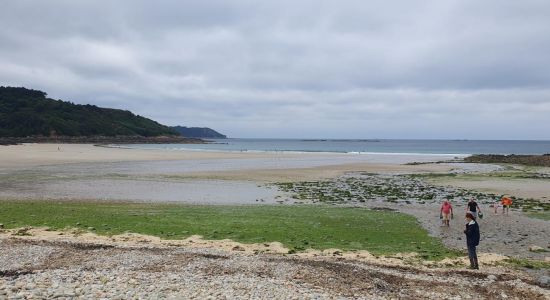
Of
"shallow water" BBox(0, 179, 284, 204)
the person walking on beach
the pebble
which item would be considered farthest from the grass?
the pebble

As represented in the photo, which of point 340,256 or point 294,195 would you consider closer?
point 340,256

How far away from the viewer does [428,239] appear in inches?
768

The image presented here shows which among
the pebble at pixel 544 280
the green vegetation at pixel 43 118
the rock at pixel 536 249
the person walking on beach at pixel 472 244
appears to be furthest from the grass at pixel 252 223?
the green vegetation at pixel 43 118

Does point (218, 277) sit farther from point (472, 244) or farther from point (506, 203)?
point (506, 203)

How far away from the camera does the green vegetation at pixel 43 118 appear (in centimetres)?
15300

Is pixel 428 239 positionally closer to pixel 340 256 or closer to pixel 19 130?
pixel 340 256

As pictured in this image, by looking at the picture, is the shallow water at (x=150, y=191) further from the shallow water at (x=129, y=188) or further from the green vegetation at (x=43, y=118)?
the green vegetation at (x=43, y=118)

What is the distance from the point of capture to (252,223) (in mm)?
22047

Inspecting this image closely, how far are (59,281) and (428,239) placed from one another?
14.6 metres

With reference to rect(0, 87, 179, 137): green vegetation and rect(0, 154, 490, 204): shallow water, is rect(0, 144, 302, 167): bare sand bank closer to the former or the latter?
rect(0, 154, 490, 204): shallow water

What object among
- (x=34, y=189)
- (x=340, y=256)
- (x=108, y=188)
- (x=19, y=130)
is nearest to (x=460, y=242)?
(x=340, y=256)

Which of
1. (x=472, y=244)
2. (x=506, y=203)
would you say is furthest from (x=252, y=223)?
(x=506, y=203)

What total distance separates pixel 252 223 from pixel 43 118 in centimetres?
16211

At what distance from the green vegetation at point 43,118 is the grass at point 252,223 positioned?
141 m
